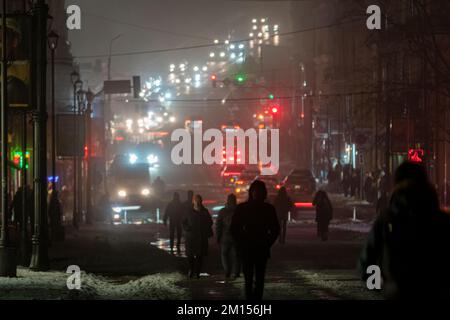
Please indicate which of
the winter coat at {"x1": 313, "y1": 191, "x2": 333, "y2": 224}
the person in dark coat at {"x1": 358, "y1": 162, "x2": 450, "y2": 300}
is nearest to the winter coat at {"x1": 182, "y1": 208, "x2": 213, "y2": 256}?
the winter coat at {"x1": 313, "y1": 191, "x2": 333, "y2": 224}

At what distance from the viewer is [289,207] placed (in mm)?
29562

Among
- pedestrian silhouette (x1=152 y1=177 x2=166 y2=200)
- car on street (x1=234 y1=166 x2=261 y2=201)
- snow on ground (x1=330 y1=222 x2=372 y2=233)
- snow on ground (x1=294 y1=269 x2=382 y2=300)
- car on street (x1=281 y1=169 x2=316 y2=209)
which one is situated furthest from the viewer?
→ pedestrian silhouette (x1=152 y1=177 x2=166 y2=200)

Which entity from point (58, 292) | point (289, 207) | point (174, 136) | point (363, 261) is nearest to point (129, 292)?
point (58, 292)

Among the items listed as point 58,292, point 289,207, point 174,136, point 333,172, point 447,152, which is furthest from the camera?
point 174,136

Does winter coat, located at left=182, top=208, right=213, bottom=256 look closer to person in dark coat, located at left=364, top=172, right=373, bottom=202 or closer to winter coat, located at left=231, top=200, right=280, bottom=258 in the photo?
winter coat, located at left=231, top=200, right=280, bottom=258

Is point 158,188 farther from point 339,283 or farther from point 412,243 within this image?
point 412,243

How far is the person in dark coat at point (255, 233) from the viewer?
12195 millimetres

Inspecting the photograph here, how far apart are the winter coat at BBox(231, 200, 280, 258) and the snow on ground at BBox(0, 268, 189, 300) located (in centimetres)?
291

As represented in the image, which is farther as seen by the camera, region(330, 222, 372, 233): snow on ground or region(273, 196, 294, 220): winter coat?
region(330, 222, 372, 233): snow on ground

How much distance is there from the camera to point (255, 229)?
12203 millimetres

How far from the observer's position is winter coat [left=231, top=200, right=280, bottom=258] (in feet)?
40.0

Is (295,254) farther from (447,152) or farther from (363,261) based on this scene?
(447,152)

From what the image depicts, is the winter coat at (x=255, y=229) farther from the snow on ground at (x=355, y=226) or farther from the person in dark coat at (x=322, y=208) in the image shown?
the snow on ground at (x=355, y=226)
